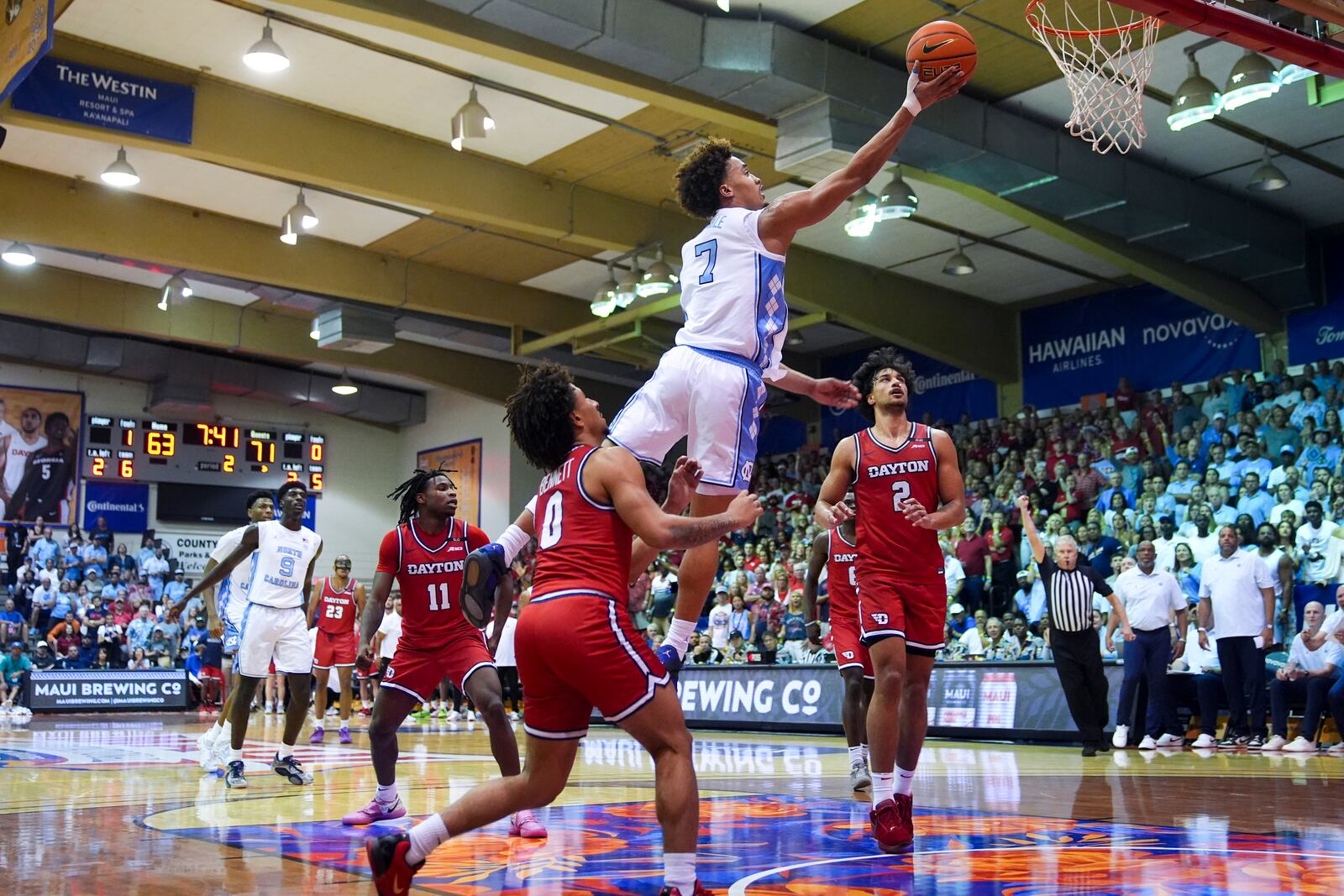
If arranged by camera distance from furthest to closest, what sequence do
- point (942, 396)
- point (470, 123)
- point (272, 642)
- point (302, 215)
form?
point (942, 396) < point (302, 215) < point (470, 123) < point (272, 642)

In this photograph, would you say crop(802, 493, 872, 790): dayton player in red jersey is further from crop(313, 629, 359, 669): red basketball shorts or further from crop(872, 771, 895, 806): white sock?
crop(313, 629, 359, 669): red basketball shorts

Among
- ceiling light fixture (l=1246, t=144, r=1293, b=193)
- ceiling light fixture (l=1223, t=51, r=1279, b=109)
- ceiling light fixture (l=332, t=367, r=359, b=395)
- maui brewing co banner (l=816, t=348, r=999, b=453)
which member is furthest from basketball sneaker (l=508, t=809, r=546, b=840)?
ceiling light fixture (l=332, t=367, r=359, b=395)

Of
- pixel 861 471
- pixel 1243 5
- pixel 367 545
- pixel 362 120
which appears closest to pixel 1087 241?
pixel 1243 5

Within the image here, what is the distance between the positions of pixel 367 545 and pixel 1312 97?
26155mm

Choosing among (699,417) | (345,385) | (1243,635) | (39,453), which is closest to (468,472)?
(345,385)

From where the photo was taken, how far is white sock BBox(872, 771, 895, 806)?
17.2 feet

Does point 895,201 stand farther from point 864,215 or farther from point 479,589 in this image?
point 479,589

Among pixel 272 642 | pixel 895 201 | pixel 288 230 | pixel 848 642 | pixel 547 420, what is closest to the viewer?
pixel 547 420

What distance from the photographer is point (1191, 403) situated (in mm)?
19438

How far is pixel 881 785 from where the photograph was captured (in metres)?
5.32

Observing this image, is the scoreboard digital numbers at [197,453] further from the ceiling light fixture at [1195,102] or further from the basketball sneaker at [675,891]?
the basketball sneaker at [675,891]

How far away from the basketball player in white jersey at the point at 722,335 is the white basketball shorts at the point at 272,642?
Answer: 431cm

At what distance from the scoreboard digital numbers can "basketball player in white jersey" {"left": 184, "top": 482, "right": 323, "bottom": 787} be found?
21.6 m

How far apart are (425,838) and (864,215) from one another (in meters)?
12.6
